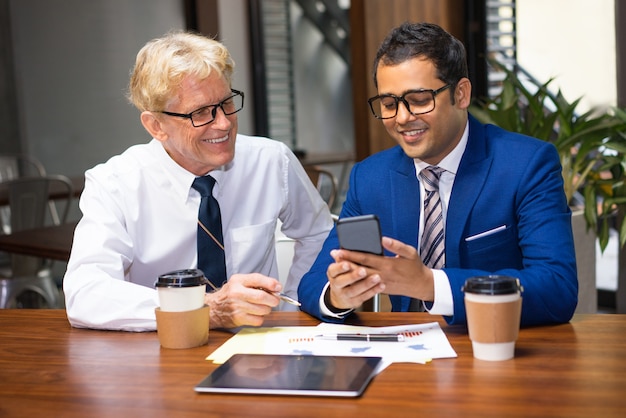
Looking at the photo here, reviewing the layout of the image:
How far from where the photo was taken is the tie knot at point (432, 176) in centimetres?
197

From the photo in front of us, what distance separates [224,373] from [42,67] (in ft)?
17.9

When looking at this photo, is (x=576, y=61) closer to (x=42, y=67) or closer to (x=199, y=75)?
(x=199, y=75)

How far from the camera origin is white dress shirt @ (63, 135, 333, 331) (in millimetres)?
1760

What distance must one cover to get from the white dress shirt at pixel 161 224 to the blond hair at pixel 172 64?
0.19 m

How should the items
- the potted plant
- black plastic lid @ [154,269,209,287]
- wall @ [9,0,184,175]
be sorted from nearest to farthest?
black plastic lid @ [154,269,209,287], the potted plant, wall @ [9,0,184,175]

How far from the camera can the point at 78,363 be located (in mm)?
1503

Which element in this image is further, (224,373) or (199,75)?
(199,75)

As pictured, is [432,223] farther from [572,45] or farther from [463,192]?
[572,45]

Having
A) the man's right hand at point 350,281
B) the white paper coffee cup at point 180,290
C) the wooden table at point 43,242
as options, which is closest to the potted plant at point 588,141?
the wooden table at point 43,242

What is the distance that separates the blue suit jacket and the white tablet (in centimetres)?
32

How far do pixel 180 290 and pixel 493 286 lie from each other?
57 centimetres

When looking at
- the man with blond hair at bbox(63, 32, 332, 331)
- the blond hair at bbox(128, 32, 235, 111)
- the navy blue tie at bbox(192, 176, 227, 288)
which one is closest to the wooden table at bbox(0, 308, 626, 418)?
the man with blond hair at bbox(63, 32, 332, 331)

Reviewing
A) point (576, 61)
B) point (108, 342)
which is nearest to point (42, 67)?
point (576, 61)

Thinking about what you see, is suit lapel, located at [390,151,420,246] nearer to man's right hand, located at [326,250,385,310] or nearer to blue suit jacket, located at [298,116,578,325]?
blue suit jacket, located at [298,116,578,325]
